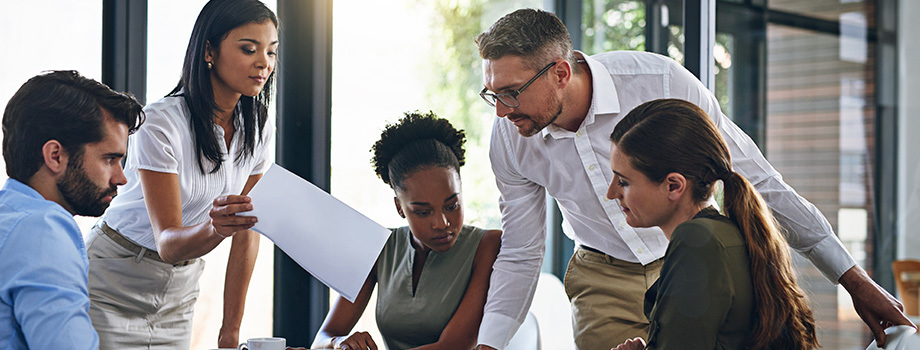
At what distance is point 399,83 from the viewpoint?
11.1 ft

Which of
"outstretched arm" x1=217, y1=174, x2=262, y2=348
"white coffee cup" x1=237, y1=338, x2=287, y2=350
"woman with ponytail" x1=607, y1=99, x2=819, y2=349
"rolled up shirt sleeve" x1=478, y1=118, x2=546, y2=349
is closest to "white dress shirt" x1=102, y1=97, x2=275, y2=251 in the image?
"outstretched arm" x1=217, y1=174, x2=262, y2=348

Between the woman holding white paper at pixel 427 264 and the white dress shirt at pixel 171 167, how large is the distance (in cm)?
45

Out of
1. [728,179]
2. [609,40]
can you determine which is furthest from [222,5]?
[609,40]

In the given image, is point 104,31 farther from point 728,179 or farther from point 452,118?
point 728,179

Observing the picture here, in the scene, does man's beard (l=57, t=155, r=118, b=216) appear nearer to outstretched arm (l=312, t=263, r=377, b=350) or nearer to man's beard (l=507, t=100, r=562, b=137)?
outstretched arm (l=312, t=263, r=377, b=350)

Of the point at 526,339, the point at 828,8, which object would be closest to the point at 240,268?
the point at 526,339

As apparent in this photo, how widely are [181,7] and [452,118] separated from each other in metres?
1.42

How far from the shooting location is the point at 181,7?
267 centimetres

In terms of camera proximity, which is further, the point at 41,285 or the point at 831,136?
the point at 831,136

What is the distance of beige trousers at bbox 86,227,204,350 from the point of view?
1.91 meters

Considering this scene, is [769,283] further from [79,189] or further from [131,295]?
[131,295]

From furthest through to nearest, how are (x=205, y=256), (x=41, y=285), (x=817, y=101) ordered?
(x=817, y=101) < (x=205, y=256) < (x=41, y=285)

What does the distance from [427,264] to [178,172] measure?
0.72 metres

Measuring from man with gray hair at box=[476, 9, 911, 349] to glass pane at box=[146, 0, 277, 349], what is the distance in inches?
45.9
